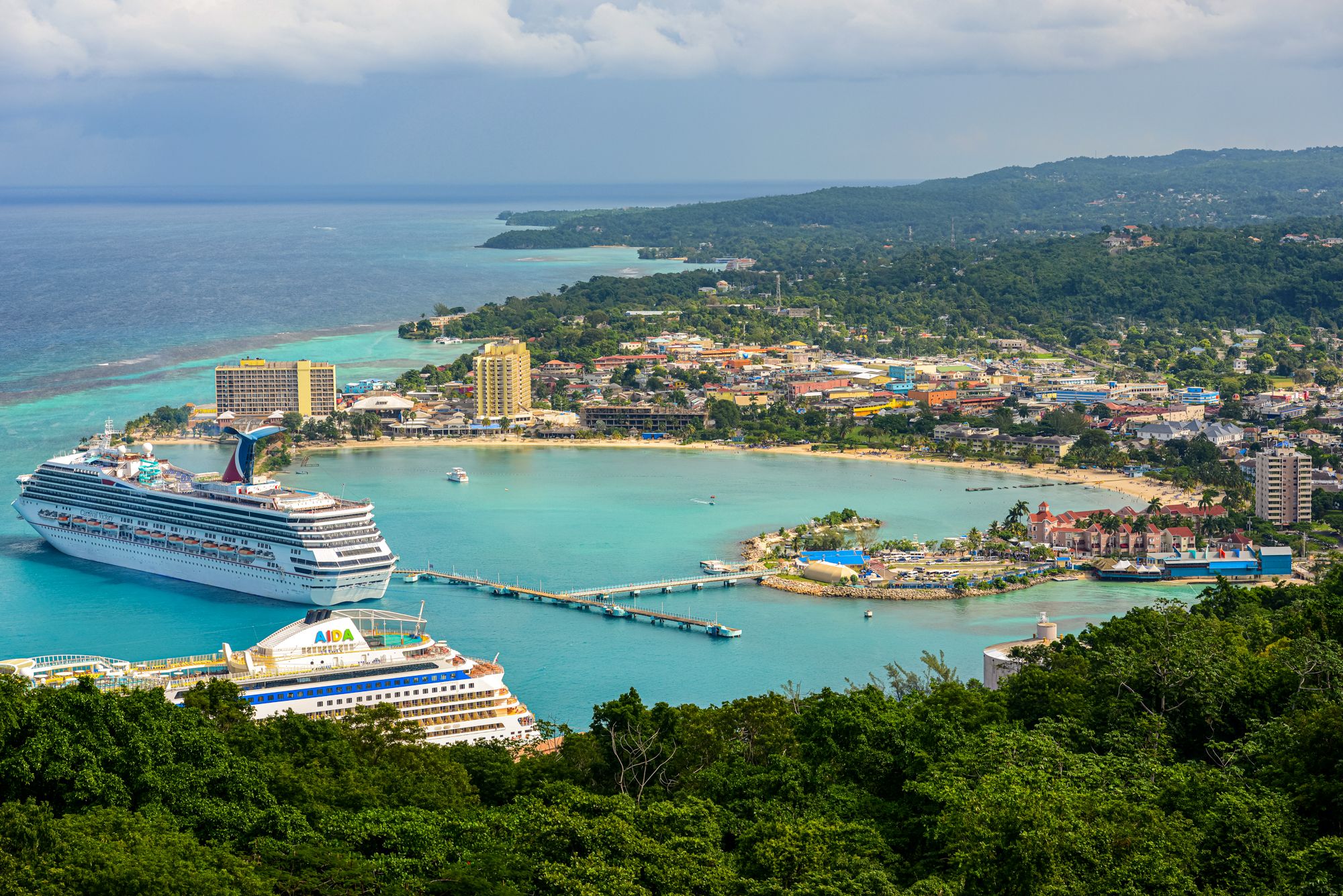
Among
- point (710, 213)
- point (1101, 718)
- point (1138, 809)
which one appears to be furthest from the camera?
point (710, 213)

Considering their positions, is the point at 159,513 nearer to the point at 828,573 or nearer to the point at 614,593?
the point at 614,593

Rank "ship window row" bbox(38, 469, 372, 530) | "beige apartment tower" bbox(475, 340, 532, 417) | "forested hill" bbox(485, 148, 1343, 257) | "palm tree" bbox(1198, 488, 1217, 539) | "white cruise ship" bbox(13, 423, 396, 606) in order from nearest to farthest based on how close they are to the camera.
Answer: "white cruise ship" bbox(13, 423, 396, 606)
"ship window row" bbox(38, 469, 372, 530)
"palm tree" bbox(1198, 488, 1217, 539)
"beige apartment tower" bbox(475, 340, 532, 417)
"forested hill" bbox(485, 148, 1343, 257)

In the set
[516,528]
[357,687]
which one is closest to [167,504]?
[516,528]

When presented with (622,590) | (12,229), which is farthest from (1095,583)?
(12,229)

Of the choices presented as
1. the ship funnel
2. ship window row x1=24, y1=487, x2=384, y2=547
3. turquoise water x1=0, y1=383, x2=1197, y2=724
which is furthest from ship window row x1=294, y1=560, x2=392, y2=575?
the ship funnel

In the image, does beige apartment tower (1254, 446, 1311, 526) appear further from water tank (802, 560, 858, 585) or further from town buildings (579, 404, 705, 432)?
town buildings (579, 404, 705, 432)

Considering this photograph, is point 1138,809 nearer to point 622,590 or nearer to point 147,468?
point 622,590
